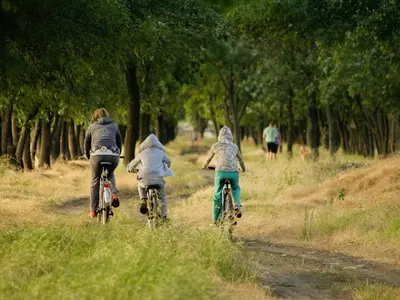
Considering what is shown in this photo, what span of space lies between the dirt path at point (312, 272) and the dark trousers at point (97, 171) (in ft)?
8.40

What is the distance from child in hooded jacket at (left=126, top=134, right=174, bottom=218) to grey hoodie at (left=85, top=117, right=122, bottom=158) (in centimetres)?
52

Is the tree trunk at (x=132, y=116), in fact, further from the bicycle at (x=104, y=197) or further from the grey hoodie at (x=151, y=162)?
the grey hoodie at (x=151, y=162)

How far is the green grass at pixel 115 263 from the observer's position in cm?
837

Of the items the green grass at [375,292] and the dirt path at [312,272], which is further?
the dirt path at [312,272]

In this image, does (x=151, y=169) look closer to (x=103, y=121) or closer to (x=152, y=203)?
(x=152, y=203)

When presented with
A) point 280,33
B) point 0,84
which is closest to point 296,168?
point 280,33

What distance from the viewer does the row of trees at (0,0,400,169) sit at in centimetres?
1410

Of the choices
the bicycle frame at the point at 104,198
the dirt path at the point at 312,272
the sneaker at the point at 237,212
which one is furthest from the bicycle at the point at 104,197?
the dirt path at the point at 312,272

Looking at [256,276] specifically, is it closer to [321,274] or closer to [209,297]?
[321,274]

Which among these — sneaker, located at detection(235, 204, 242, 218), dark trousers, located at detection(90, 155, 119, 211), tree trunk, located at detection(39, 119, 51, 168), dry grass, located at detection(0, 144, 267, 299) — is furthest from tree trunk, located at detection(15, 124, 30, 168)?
sneaker, located at detection(235, 204, 242, 218)

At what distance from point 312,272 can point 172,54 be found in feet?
26.5

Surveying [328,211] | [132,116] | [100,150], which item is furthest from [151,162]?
[132,116]

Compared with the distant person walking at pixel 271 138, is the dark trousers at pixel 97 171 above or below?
below

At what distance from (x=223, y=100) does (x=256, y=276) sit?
44.4 meters
